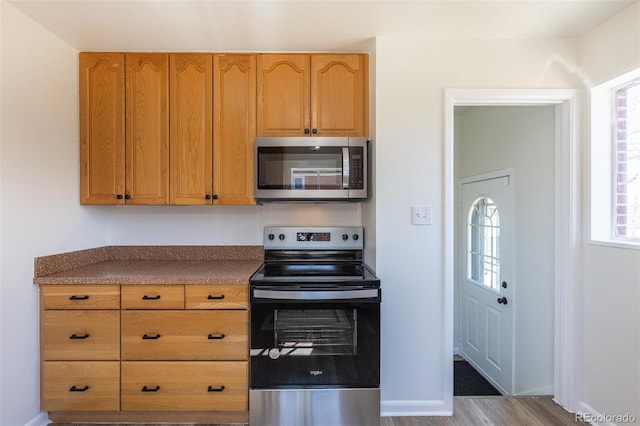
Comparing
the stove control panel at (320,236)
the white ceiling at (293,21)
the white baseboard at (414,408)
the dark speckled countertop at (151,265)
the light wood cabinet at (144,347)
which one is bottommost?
the white baseboard at (414,408)

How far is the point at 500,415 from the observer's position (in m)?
1.96

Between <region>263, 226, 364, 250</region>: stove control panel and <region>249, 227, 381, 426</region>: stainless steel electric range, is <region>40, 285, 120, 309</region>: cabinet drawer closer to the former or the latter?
<region>249, 227, 381, 426</region>: stainless steel electric range

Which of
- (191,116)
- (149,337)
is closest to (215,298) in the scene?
(149,337)

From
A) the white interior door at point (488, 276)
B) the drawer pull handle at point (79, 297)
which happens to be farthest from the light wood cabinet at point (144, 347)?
the white interior door at point (488, 276)

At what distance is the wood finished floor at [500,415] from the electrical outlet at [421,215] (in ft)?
3.90

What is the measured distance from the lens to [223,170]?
2170 millimetres

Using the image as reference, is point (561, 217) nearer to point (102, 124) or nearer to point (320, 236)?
point (320, 236)

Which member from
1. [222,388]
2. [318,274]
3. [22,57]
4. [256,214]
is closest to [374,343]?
[318,274]

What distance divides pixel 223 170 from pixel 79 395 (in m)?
1.54

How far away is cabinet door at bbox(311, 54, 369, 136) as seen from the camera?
214 centimetres

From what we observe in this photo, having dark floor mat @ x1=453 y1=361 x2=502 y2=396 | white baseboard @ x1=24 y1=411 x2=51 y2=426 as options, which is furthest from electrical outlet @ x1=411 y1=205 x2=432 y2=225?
white baseboard @ x1=24 y1=411 x2=51 y2=426

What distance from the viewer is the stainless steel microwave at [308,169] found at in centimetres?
204

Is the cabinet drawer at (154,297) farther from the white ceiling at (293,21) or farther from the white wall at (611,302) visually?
the white wall at (611,302)

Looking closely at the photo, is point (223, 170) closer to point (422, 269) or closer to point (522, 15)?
point (422, 269)
